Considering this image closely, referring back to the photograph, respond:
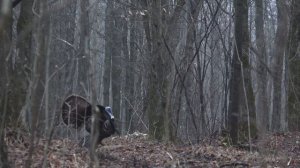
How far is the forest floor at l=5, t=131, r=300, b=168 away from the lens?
703 cm

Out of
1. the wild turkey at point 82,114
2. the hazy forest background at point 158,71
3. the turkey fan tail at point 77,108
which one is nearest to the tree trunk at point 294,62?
the hazy forest background at point 158,71

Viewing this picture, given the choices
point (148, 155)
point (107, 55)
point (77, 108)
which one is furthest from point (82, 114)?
point (107, 55)

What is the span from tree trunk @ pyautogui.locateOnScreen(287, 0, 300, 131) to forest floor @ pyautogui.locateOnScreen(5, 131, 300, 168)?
10.1 feet

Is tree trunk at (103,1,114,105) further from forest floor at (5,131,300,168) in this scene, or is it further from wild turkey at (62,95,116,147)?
wild turkey at (62,95,116,147)

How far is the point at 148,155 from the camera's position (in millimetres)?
8617

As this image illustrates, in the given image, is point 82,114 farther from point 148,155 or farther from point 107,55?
point 107,55

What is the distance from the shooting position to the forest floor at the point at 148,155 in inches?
277

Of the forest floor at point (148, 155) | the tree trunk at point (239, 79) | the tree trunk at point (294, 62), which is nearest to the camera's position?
the forest floor at point (148, 155)

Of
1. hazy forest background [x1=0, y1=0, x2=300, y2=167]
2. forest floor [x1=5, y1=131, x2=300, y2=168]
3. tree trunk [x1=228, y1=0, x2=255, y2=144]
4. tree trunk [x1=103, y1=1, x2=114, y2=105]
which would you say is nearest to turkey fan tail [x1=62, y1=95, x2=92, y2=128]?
hazy forest background [x1=0, y1=0, x2=300, y2=167]

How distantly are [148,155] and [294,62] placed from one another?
6.20 m

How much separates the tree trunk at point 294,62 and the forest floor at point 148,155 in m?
3.09

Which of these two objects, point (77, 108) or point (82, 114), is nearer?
point (77, 108)

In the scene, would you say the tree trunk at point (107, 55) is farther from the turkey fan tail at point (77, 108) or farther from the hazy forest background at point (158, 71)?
the turkey fan tail at point (77, 108)

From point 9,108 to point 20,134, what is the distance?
352 millimetres
